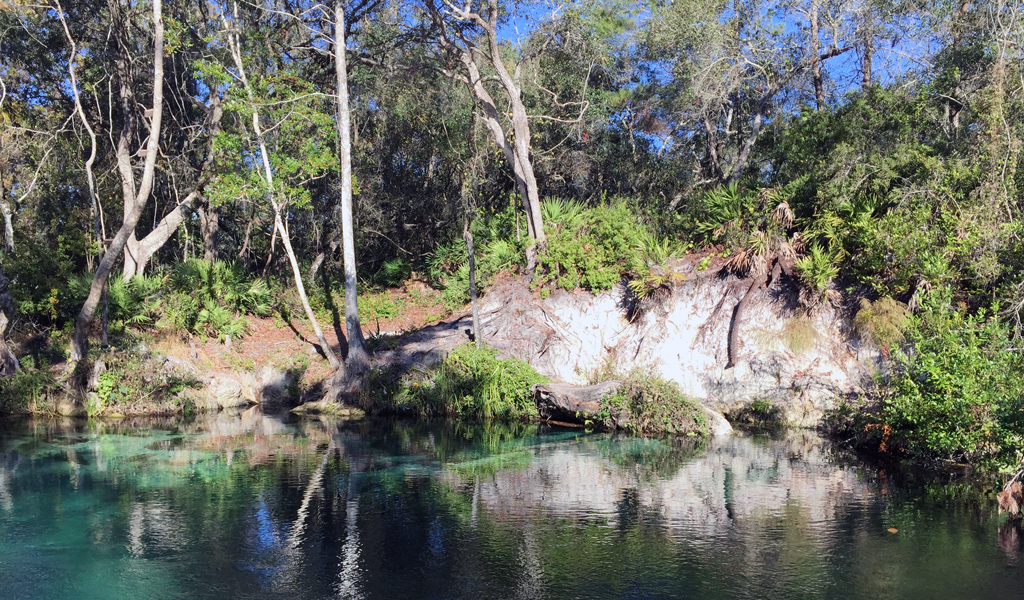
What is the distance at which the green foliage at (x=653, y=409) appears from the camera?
14539 millimetres

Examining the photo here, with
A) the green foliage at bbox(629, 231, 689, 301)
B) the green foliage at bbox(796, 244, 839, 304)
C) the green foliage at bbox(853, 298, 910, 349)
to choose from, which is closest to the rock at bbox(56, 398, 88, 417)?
the green foliage at bbox(629, 231, 689, 301)

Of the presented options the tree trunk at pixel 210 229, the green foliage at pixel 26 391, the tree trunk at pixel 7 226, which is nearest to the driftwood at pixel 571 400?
the green foliage at pixel 26 391

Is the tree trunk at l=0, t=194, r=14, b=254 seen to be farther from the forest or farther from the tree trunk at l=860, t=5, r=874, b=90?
the tree trunk at l=860, t=5, r=874, b=90

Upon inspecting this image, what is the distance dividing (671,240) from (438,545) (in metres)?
14.5

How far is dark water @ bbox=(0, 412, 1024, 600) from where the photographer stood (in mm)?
6715

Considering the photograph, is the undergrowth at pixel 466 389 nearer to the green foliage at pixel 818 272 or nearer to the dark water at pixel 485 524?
the dark water at pixel 485 524

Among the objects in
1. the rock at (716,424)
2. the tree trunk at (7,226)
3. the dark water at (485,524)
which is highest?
the tree trunk at (7,226)

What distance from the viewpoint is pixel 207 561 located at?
7.24 m

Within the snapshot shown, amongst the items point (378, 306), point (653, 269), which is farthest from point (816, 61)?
point (378, 306)

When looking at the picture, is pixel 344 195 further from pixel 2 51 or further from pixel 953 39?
pixel 953 39

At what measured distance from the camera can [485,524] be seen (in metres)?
8.50

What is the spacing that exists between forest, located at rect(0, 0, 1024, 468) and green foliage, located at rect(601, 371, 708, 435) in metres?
2.70

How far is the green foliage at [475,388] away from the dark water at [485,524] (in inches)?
125

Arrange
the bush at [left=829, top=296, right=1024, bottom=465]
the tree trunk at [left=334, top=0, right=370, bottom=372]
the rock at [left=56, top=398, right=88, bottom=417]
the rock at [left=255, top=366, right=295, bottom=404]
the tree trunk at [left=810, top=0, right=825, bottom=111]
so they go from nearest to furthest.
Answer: the bush at [left=829, top=296, right=1024, bottom=465] → the rock at [left=56, top=398, right=88, bottom=417] → the tree trunk at [left=334, top=0, right=370, bottom=372] → the tree trunk at [left=810, top=0, right=825, bottom=111] → the rock at [left=255, top=366, right=295, bottom=404]
